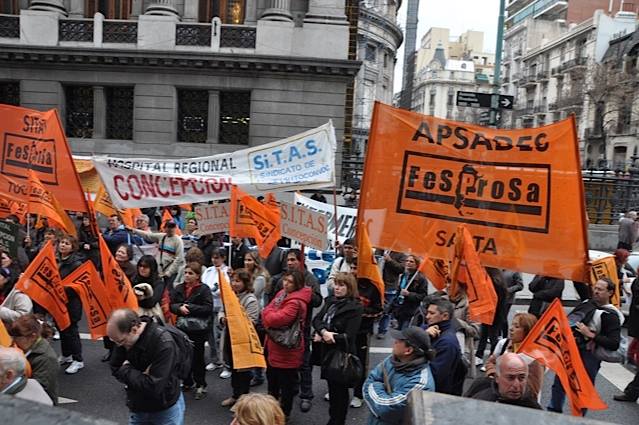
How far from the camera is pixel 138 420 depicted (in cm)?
382

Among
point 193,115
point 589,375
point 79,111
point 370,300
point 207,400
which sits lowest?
point 207,400

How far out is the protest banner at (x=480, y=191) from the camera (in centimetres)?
457

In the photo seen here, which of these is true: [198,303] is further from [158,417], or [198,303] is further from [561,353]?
[561,353]

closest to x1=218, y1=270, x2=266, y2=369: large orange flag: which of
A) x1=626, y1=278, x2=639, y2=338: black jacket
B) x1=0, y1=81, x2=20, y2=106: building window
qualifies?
x1=626, y1=278, x2=639, y2=338: black jacket

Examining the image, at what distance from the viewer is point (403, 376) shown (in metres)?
3.68

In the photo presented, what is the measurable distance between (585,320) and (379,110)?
2.77 meters

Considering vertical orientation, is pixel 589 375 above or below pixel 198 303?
below

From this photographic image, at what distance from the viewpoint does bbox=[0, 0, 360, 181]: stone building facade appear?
65.3 ft

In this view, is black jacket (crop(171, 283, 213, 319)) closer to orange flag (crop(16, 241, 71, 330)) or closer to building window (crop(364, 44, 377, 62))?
orange flag (crop(16, 241, 71, 330))

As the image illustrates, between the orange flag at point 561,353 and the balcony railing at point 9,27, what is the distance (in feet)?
72.0

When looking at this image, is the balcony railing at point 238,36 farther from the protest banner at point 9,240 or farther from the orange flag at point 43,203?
the protest banner at point 9,240

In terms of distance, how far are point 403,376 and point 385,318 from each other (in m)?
4.62

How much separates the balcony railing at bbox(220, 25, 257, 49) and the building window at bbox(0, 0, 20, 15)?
26.2ft

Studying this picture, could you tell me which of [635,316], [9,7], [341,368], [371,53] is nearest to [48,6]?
[9,7]
